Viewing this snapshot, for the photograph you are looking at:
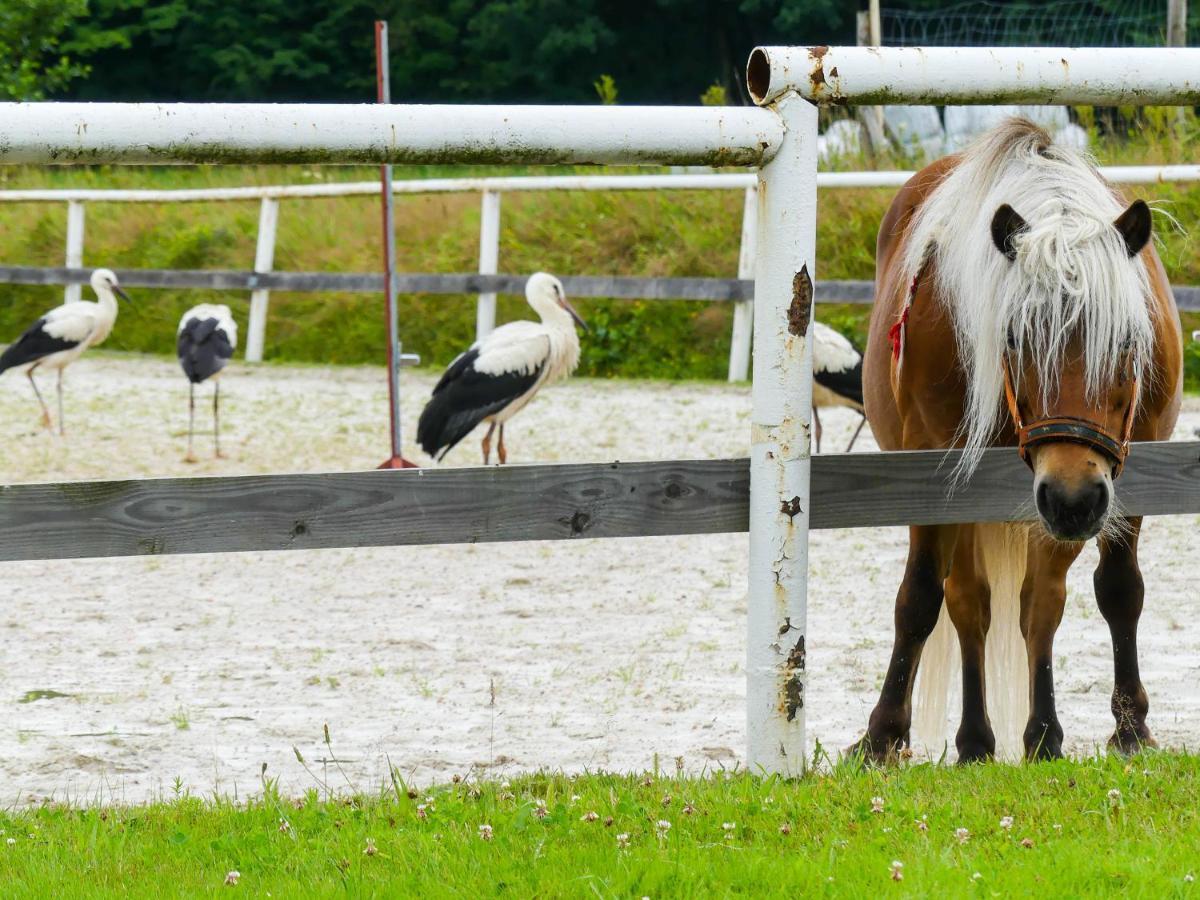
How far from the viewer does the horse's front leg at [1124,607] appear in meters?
3.74

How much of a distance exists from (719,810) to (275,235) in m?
13.1

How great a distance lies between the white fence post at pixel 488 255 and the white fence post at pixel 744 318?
209 cm

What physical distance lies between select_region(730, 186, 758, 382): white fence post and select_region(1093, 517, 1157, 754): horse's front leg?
7.79 meters

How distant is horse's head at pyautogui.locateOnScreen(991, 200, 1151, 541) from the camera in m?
2.88

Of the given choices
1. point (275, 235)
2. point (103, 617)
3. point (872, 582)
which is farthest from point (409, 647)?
point (275, 235)

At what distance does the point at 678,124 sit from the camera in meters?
2.93

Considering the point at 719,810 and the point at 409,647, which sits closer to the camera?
the point at 719,810

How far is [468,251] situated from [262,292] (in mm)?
1951

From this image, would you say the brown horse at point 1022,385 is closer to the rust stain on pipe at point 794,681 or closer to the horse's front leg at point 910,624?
the horse's front leg at point 910,624

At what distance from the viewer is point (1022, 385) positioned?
3.07m

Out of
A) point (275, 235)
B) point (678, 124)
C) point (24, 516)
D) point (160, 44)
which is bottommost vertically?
point (24, 516)

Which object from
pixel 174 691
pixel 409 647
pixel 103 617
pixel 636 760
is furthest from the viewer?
pixel 103 617

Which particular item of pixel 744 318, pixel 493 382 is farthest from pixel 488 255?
pixel 493 382

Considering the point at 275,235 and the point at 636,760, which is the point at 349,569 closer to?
the point at 636,760
